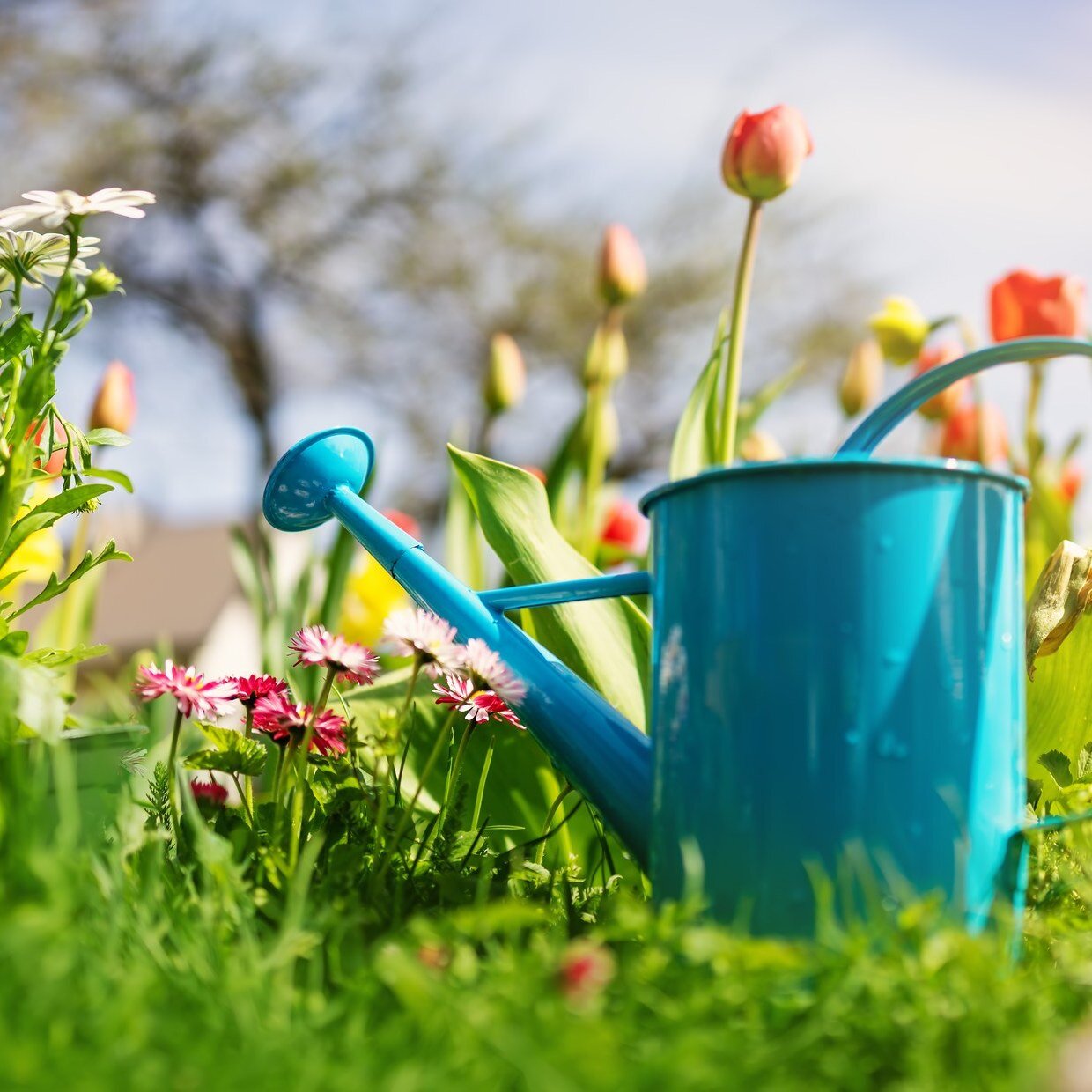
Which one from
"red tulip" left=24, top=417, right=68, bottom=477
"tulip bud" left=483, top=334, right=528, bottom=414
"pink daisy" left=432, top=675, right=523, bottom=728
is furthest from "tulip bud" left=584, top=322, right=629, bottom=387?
"pink daisy" left=432, top=675, right=523, bottom=728

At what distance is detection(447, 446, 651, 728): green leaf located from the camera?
1.08 meters

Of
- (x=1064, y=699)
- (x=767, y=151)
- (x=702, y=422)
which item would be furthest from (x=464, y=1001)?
(x=767, y=151)

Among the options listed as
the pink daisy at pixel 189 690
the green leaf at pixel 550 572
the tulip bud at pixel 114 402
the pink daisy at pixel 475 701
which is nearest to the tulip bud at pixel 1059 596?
the green leaf at pixel 550 572

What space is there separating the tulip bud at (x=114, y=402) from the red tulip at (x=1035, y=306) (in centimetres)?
138

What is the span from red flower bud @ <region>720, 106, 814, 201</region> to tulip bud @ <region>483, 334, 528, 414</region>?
0.78 m

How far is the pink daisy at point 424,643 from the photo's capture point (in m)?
0.78

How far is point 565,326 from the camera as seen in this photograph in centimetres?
1098

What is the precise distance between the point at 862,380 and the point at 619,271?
1.53 feet

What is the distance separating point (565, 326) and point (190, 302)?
344cm

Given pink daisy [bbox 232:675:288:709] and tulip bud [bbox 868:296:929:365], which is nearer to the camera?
pink daisy [bbox 232:675:288:709]

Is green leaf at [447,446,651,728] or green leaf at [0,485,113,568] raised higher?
green leaf at [0,485,113,568]

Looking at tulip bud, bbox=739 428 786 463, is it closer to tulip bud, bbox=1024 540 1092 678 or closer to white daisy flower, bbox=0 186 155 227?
tulip bud, bbox=1024 540 1092 678

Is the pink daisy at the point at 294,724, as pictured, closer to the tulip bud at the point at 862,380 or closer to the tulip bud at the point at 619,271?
the tulip bud at the point at 619,271

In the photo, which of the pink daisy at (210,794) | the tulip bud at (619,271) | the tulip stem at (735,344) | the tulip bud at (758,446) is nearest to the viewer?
the pink daisy at (210,794)
